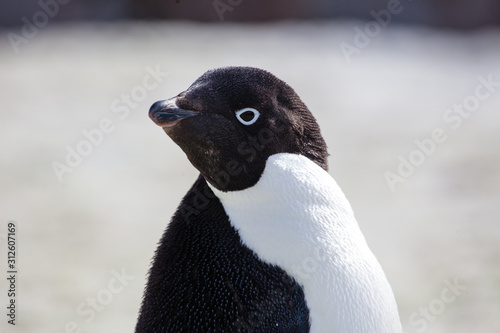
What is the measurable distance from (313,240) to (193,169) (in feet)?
13.7

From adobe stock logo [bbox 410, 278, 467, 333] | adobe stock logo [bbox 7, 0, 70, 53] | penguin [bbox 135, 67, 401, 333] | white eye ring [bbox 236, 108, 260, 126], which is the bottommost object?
adobe stock logo [bbox 7, 0, 70, 53]

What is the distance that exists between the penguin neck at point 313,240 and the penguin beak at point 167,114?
0.63ft

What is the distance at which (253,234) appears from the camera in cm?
166

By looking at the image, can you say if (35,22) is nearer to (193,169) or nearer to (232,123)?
(193,169)

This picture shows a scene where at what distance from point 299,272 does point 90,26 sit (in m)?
7.37

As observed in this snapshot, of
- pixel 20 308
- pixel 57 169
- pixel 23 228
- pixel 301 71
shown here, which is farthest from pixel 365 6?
pixel 20 308

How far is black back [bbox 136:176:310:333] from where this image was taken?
160cm

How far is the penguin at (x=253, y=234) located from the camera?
63.6 inches

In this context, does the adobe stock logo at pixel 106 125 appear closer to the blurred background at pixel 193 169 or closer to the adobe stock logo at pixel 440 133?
the blurred background at pixel 193 169

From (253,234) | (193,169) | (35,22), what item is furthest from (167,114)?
(35,22)

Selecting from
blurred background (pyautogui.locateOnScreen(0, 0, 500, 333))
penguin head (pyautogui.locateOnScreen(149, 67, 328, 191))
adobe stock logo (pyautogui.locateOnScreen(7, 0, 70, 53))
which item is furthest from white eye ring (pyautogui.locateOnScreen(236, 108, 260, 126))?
adobe stock logo (pyautogui.locateOnScreen(7, 0, 70, 53))

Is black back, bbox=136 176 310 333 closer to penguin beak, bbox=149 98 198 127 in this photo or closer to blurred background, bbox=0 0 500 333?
penguin beak, bbox=149 98 198 127

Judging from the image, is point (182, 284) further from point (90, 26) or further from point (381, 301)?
point (90, 26)

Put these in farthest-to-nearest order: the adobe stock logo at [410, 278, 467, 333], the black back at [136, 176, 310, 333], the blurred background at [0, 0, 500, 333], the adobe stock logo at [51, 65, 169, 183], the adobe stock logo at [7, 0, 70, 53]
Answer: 1. the adobe stock logo at [7, 0, 70, 53]
2. the adobe stock logo at [51, 65, 169, 183]
3. the blurred background at [0, 0, 500, 333]
4. the adobe stock logo at [410, 278, 467, 333]
5. the black back at [136, 176, 310, 333]
